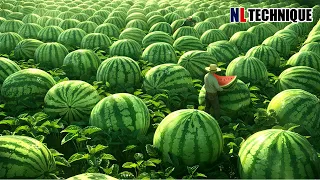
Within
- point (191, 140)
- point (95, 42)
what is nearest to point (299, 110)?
point (191, 140)

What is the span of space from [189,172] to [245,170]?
24.1 inches

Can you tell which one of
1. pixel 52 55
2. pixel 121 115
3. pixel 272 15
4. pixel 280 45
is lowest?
pixel 272 15

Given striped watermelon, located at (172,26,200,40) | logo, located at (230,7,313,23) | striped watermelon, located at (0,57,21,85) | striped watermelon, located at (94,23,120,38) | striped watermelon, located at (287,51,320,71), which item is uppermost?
striped watermelon, located at (0,57,21,85)

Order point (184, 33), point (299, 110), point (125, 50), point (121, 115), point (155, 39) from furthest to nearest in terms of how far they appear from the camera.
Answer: point (184, 33), point (155, 39), point (125, 50), point (299, 110), point (121, 115)

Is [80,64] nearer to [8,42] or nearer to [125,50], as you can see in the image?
[125,50]

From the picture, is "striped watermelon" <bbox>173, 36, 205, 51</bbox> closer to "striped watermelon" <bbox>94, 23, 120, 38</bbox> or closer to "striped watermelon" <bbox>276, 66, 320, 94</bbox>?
"striped watermelon" <bbox>94, 23, 120, 38</bbox>

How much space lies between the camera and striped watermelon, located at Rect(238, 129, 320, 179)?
3.97 m

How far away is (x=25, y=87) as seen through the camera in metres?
6.30

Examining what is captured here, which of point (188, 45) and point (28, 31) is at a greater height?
point (28, 31)

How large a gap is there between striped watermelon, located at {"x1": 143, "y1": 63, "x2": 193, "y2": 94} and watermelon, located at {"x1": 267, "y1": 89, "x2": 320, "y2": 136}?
5.84ft

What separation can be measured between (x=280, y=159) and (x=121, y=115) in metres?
2.18

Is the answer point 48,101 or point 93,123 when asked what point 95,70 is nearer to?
point 48,101

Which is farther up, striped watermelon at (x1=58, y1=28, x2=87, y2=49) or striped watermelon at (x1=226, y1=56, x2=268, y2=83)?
striped watermelon at (x1=58, y1=28, x2=87, y2=49)

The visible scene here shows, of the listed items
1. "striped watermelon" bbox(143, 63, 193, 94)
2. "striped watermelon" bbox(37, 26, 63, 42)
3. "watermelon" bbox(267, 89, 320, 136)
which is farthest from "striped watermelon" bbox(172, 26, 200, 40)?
"watermelon" bbox(267, 89, 320, 136)
